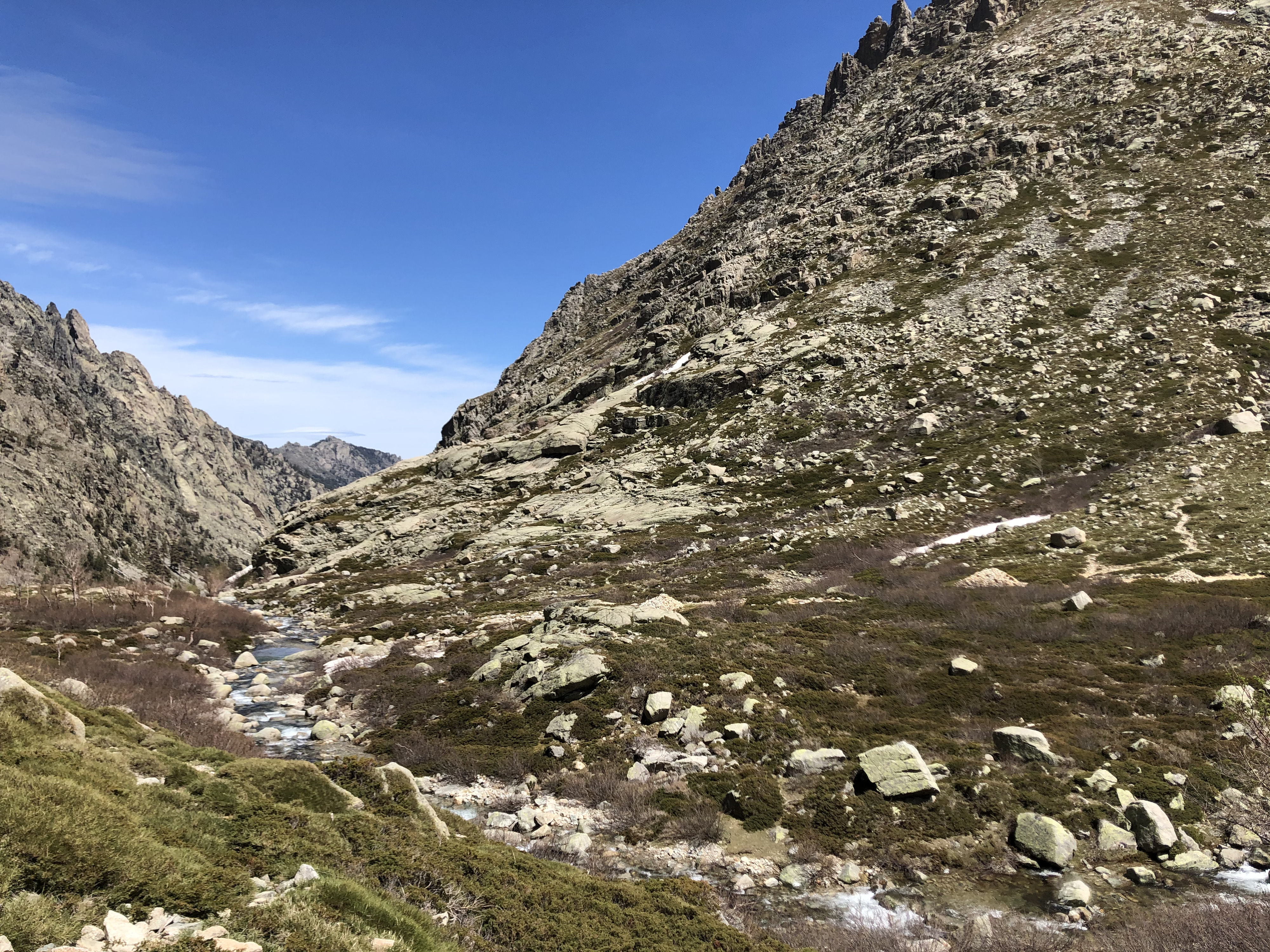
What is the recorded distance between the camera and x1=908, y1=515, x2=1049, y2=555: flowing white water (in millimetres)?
38719

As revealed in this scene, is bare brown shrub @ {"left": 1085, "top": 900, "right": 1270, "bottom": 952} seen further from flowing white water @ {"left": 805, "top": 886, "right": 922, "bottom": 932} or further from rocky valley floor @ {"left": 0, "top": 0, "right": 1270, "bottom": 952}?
flowing white water @ {"left": 805, "top": 886, "right": 922, "bottom": 932}

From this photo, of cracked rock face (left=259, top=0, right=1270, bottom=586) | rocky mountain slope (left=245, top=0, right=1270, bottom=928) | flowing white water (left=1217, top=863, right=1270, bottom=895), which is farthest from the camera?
cracked rock face (left=259, top=0, right=1270, bottom=586)

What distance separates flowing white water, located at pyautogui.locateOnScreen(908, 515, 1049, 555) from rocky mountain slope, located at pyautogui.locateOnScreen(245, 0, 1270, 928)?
0.48 meters

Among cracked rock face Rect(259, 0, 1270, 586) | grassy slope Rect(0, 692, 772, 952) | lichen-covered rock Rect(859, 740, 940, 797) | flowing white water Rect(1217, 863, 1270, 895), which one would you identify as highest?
cracked rock face Rect(259, 0, 1270, 586)

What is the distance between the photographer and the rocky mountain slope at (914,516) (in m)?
14.0

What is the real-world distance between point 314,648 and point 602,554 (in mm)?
21042

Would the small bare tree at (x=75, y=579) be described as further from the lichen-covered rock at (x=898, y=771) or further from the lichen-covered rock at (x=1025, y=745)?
the lichen-covered rock at (x=1025, y=745)

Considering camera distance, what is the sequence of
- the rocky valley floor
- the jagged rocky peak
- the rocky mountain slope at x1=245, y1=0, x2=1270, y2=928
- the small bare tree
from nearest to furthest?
the rocky valley floor → the rocky mountain slope at x1=245, y1=0, x2=1270, y2=928 → the small bare tree → the jagged rocky peak

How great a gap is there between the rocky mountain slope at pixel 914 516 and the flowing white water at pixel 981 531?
479 millimetres

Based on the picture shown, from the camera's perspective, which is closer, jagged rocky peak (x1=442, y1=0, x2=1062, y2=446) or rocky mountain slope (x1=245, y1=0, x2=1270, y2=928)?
rocky mountain slope (x1=245, y1=0, x2=1270, y2=928)

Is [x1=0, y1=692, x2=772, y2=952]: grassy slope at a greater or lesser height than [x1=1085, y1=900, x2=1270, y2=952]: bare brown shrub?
greater

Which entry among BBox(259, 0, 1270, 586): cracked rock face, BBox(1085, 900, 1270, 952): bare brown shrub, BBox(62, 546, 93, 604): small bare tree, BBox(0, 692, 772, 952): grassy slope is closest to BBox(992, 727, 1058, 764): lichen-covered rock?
BBox(1085, 900, 1270, 952): bare brown shrub

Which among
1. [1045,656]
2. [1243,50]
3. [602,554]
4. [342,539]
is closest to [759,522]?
[602,554]

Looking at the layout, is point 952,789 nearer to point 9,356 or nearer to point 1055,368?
point 1055,368
